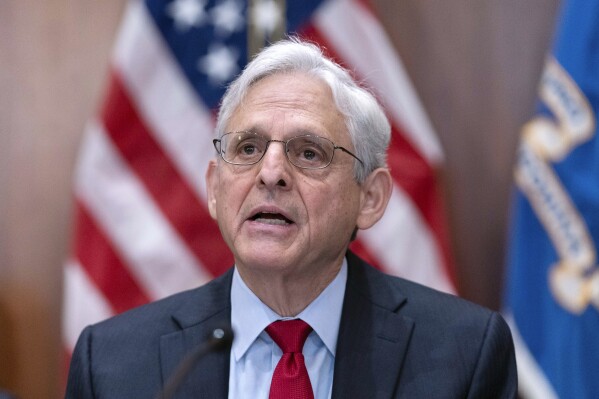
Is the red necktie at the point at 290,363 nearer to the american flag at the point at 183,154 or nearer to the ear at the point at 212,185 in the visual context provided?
the ear at the point at 212,185

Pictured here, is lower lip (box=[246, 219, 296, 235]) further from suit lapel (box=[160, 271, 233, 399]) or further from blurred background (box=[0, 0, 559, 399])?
blurred background (box=[0, 0, 559, 399])

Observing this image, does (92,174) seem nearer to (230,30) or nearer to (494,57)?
(230,30)

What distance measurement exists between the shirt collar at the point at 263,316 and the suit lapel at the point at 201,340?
0.13 ft

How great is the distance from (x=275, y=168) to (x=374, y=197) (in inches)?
15.1

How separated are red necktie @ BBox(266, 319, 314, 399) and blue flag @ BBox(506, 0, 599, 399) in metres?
1.07

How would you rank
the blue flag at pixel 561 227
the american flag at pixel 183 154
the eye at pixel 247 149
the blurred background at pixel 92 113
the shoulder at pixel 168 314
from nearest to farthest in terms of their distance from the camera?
1. the eye at pixel 247 149
2. the shoulder at pixel 168 314
3. the blue flag at pixel 561 227
4. the american flag at pixel 183 154
5. the blurred background at pixel 92 113

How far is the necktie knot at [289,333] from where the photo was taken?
6.52 ft

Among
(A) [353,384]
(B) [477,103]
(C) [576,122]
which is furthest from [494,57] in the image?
(A) [353,384]

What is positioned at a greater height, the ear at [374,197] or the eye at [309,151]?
the eye at [309,151]

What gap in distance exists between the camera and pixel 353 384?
1962 millimetres

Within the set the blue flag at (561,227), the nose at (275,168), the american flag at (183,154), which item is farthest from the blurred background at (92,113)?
the nose at (275,168)

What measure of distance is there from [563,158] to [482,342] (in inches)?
35.2

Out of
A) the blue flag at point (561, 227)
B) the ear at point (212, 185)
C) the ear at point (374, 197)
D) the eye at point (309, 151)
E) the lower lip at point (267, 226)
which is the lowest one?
the blue flag at point (561, 227)

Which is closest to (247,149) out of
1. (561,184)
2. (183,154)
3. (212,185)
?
(212,185)
